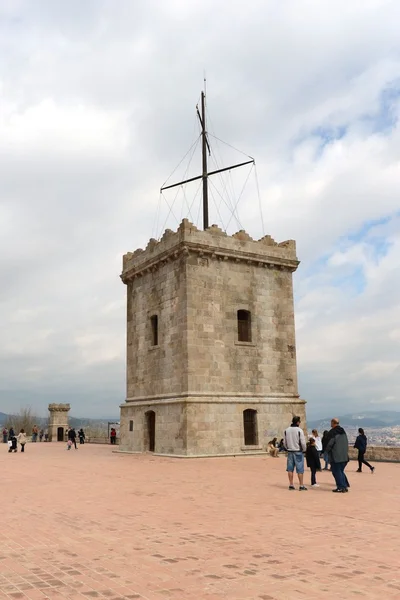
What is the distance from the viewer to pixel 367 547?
666cm

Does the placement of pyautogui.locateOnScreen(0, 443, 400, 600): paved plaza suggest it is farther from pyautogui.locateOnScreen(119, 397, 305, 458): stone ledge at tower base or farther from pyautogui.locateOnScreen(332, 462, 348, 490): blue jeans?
pyautogui.locateOnScreen(119, 397, 305, 458): stone ledge at tower base

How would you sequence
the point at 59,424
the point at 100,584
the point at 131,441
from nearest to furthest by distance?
the point at 100,584, the point at 131,441, the point at 59,424

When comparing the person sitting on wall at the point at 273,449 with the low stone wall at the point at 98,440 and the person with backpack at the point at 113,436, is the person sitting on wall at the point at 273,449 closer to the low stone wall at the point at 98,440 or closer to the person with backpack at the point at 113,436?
the person with backpack at the point at 113,436

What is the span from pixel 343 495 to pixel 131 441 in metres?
15.3

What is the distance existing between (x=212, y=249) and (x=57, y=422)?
74.8 feet

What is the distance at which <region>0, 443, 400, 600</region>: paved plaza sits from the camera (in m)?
5.14

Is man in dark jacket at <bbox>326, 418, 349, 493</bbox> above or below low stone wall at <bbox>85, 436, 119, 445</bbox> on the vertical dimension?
above

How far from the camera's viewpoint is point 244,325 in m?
23.6

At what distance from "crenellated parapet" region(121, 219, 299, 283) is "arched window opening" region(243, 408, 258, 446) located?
6.45m

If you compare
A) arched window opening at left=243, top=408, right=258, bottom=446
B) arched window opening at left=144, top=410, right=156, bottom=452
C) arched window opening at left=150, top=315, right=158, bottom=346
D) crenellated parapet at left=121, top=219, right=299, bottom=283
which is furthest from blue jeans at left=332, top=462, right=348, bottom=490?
arched window opening at left=150, top=315, right=158, bottom=346

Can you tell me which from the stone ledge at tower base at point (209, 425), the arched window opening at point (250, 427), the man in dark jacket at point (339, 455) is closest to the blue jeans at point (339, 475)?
the man in dark jacket at point (339, 455)

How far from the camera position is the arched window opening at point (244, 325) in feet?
76.7

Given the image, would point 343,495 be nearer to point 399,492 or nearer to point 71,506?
point 399,492

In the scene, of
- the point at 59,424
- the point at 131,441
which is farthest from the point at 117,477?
the point at 59,424
